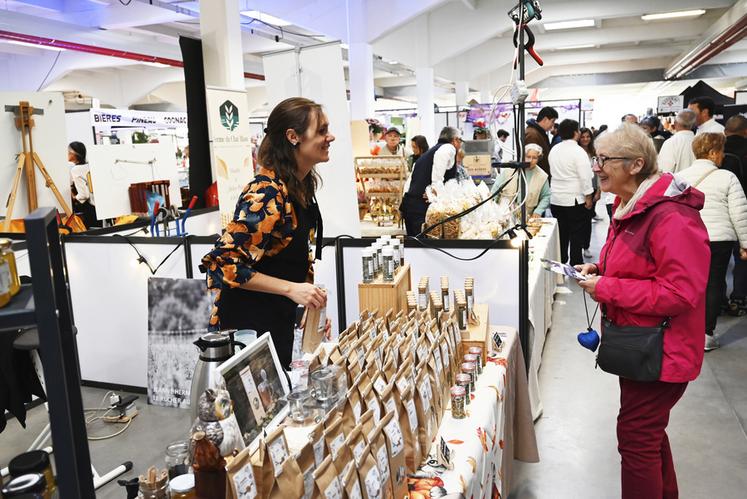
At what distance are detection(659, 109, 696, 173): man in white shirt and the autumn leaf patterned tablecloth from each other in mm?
3774

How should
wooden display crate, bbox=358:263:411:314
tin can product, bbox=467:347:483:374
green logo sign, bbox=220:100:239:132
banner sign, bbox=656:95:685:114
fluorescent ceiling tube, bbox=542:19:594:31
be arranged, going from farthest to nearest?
1. fluorescent ceiling tube, bbox=542:19:594:31
2. banner sign, bbox=656:95:685:114
3. green logo sign, bbox=220:100:239:132
4. wooden display crate, bbox=358:263:411:314
5. tin can product, bbox=467:347:483:374

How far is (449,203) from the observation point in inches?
135

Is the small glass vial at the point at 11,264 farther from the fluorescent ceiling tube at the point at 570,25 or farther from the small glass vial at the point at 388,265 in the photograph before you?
the fluorescent ceiling tube at the point at 570,25

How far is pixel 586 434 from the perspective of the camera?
3.32 meters

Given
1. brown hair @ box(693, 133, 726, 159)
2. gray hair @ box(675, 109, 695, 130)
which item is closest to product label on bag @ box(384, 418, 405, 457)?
brown hair @ box(693, 133, 726, 159)

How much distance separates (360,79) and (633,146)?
789cm

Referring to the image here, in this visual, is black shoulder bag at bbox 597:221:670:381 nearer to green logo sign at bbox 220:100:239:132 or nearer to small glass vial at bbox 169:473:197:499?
small glass vial at bbox 169:473:197:499

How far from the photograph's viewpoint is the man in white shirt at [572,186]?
239 inches

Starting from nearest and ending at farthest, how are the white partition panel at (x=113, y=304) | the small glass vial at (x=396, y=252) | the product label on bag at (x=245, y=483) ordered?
the product label on bag at (x=245, y=483)
the small glass vial at (x=396, y=252)
the white partition panel at (x=113, y=304)

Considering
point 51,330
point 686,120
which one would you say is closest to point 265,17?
point 686,120

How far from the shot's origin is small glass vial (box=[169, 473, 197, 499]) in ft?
3.77

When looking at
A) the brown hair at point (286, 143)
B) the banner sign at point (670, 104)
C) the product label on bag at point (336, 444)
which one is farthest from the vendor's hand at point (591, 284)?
the banner sign at point (670, 104)

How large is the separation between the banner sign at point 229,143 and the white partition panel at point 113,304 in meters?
0.72

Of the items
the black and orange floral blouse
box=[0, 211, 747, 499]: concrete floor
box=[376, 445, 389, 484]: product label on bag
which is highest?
the black and orange floral blouse
